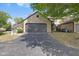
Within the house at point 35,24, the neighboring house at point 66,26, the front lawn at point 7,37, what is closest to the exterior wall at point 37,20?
the house at point 35,24

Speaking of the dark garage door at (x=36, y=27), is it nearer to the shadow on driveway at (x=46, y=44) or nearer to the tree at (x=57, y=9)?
the shadow on driveway at (x=46, y=44)

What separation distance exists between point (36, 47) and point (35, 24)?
43cm

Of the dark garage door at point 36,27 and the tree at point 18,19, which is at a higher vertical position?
the tree at point 18,19

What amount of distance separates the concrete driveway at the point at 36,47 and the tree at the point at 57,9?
0.41 metres

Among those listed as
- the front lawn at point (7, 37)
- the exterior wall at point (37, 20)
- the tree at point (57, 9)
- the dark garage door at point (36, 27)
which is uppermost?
the tree at point (57, 9)

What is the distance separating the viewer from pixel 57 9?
3484 mm

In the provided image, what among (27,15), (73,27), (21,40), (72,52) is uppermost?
(27,15)

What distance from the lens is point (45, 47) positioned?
11.8 ft

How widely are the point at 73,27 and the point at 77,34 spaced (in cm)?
15

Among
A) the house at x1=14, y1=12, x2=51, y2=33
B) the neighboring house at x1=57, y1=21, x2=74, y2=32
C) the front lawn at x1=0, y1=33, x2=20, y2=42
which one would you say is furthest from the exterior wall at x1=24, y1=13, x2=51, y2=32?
the front lawn at x1=0, y1=33, x2=20, y2=42

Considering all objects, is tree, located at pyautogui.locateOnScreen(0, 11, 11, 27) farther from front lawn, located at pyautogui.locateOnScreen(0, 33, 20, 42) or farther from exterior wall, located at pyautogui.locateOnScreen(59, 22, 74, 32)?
exterior wall, located at pyautogui.locateOnScreen(59, 22, 74, 32)

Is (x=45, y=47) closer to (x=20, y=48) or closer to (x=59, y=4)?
(x=20, y=48)

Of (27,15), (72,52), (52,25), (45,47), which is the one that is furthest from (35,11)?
(72,52)

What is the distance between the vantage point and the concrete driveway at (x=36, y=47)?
139 inches
